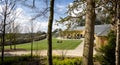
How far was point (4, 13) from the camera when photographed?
579 inches

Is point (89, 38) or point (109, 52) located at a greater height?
point (89, 38)

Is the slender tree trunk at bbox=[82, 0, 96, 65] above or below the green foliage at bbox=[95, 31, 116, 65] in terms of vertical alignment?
above

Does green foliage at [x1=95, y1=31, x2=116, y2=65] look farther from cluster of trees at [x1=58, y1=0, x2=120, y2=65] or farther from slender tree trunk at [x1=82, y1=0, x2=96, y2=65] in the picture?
slender tree trunk at [x1=82, y1=0, x2=96, y2=65]

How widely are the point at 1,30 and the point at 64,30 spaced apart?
14.1 feet

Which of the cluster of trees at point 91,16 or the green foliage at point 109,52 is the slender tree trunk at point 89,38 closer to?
the cluster of trees at point 91,16

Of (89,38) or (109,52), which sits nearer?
(89,38)

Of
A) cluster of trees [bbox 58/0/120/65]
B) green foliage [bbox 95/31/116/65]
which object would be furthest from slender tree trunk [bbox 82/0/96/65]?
green foliage [bbox 95/31/116/65]

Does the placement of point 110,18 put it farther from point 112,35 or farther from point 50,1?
point 50,1

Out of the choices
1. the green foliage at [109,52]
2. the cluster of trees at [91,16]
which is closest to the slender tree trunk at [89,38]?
the cluster of trees at [91,16]

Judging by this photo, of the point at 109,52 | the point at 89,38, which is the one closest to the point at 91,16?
the point at 89,38

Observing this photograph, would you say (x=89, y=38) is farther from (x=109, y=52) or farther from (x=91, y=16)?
(x=109, y=52)

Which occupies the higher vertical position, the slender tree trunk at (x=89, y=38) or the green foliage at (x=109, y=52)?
the slender tree trunk at (x=89, y=38)

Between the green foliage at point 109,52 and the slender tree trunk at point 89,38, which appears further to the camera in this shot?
the green foliage at point 109,52

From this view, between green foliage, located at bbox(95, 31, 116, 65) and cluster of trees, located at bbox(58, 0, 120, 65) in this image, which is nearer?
cluster of trees, located at bbox(58, 0, 120, 65)
